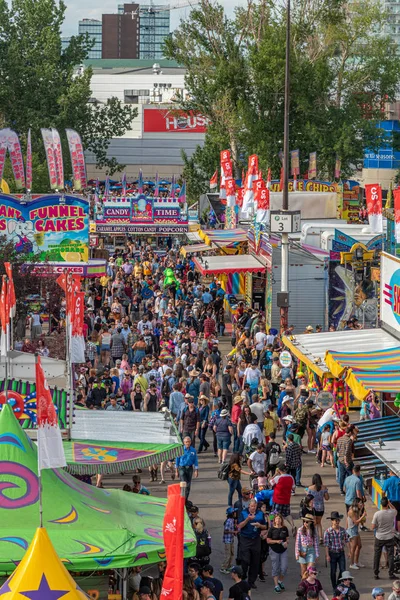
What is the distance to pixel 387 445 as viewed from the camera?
14859 mm

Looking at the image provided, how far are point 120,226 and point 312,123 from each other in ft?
44.8

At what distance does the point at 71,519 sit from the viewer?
12078mm

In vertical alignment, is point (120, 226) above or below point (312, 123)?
below

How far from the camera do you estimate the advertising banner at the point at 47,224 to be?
103ft

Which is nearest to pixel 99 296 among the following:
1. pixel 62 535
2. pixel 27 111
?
pixel 62 535

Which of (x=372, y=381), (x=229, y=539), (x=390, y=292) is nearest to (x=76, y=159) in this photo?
(x=390, y=292)

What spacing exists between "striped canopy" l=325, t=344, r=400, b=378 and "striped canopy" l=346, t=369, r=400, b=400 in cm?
19

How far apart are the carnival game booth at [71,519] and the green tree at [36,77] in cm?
5731

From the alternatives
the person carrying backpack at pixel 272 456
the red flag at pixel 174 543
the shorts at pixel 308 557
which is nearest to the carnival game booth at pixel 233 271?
the person carrying backpack at pixel 272 456

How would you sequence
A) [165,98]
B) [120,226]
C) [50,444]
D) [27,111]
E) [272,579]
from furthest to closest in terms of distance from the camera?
[165,98], [27,111], [120,226], [272,579], [50,444]

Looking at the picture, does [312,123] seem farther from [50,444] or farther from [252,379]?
[50,444]

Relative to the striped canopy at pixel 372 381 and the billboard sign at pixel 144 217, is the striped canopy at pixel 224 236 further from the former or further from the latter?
the striped canopy at pixel 372 381

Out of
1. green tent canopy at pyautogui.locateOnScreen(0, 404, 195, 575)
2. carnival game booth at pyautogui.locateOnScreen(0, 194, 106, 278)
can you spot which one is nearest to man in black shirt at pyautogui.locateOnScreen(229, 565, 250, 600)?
green tent canopy at pyautogui.locateOnScreen(0, 404, 195, 575)

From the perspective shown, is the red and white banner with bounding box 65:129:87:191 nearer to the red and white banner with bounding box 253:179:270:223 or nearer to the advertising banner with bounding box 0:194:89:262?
the advertising banner with bounding box 0:194:89:262
